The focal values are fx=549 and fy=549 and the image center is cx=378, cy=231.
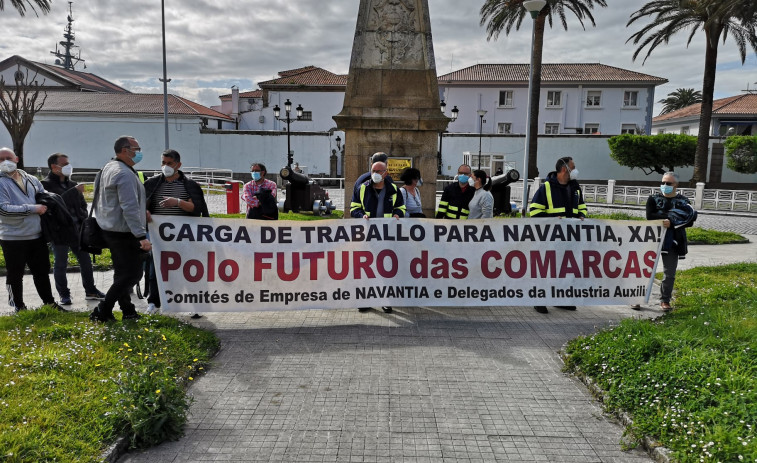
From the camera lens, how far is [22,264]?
5.93 metres

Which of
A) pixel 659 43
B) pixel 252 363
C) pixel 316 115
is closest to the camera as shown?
pixel 252 363

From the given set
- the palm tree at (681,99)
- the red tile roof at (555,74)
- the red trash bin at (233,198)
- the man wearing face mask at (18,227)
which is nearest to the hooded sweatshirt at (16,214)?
the man wearing face mask at (18,227)

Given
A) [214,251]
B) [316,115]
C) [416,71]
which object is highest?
[316,115]

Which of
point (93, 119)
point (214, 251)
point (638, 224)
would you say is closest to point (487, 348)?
point (638, 224)

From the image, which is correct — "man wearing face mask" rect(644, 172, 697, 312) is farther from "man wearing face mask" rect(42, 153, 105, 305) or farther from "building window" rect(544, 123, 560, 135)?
"building window" rect(544, 123, 560, 135)

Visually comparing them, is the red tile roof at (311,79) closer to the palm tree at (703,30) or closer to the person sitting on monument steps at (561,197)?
the palm tree at (703,30)

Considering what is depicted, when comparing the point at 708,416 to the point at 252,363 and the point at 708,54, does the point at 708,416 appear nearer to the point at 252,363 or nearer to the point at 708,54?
the point at 252,363

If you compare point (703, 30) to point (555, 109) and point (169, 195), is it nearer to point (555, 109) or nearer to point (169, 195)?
point (555, 109)

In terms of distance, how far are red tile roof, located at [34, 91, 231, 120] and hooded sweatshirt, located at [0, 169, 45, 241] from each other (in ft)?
133

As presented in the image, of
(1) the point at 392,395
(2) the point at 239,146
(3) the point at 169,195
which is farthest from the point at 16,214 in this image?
(2) the point at 239,146

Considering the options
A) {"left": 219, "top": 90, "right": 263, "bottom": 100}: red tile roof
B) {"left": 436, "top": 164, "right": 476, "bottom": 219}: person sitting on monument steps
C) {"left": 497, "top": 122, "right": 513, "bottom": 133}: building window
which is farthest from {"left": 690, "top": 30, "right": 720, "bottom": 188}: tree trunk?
{"left": 219, "top": 90, "right": 263, "bottom": 100}: red tile roof

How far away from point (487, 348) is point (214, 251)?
305cm

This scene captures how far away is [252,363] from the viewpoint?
16.2 feet

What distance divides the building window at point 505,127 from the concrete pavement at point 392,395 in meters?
48.2
